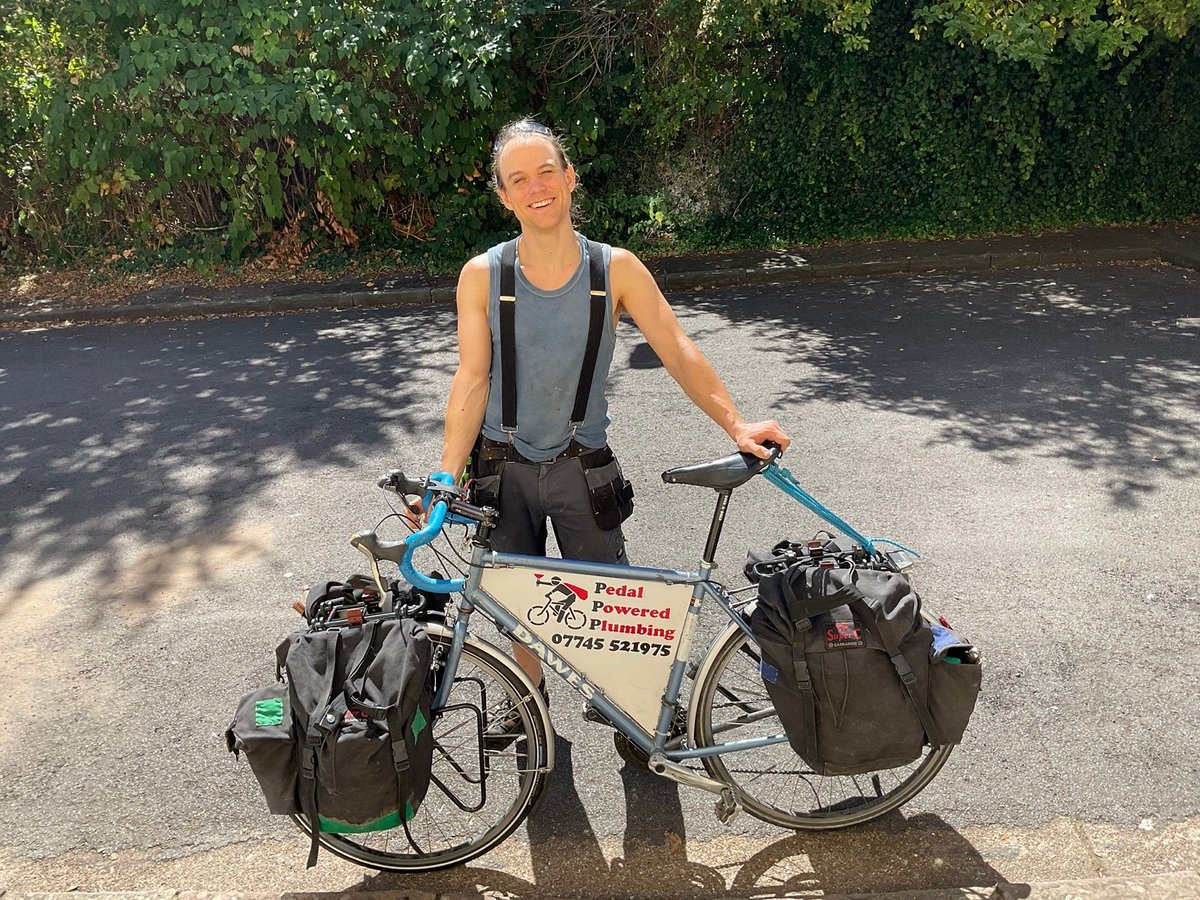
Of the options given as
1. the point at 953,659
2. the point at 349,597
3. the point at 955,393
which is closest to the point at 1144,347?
the point at 955,393

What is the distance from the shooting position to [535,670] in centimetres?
328

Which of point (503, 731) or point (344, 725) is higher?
point (344, 725)

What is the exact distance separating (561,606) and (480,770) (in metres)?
0.59

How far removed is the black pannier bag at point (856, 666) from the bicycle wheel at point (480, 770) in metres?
0.72

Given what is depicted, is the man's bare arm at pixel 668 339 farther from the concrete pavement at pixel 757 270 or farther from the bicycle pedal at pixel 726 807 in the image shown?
the concrete pavement at pixel 757 270

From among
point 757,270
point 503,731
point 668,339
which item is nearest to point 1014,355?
point 757,270

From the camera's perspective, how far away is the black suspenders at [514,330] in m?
2.94

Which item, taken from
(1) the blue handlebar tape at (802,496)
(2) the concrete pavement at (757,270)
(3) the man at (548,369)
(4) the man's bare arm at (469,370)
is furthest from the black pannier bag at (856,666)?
(2) the concrete pavement at (757,270)

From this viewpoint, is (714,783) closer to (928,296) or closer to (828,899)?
(828,899)

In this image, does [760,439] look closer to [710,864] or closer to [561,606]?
[561,606]

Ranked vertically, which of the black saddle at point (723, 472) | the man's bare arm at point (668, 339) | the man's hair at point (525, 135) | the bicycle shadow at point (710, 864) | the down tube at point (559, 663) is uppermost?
the man's hair at point (525, 135)

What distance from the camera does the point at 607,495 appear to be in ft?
10.3

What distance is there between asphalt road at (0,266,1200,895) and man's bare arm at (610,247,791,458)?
1.31m

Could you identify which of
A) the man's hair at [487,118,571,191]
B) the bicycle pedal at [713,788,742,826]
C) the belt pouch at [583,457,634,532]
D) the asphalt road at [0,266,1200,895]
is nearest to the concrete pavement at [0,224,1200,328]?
the asphalt road at [0,266,1200,895]
